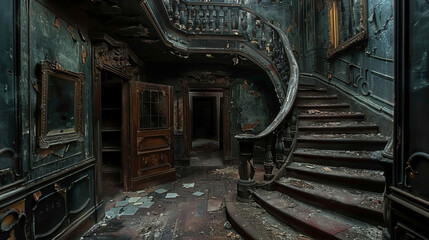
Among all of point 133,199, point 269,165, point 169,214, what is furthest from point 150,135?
point 269,165

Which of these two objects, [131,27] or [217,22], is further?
[217,22]

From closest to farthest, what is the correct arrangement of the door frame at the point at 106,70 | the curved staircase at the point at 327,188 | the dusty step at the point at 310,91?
1. the curved staircase at the point at 327,188
2. the door frame at the point at 106,70
3. the dusty step at the point at 310,91

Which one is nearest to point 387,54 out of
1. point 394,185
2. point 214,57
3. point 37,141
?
point 394,185

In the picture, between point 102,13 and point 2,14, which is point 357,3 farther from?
point 2,14

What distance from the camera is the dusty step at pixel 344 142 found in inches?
94.3

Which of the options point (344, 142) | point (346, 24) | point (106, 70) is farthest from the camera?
point (346, 24)

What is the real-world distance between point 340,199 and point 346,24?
3.45 metres

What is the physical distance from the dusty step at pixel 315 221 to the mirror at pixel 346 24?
9.71 feet

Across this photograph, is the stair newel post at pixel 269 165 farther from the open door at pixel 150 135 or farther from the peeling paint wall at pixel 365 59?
the open door at pixel 150 135

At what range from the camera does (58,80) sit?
2010mm

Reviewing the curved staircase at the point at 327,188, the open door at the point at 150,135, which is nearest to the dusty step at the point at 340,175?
the curved staircase at the point at 327,188

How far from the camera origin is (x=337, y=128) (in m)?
2.88

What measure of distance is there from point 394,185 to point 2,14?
2.74m

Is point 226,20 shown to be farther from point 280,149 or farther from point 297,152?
point 297,152
